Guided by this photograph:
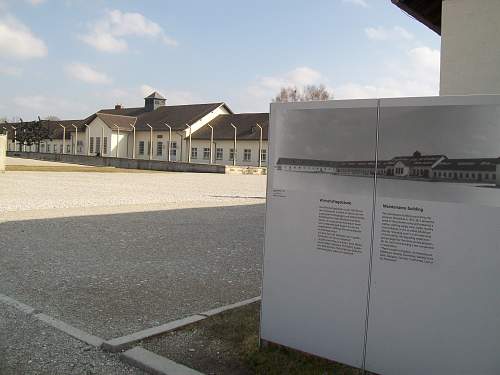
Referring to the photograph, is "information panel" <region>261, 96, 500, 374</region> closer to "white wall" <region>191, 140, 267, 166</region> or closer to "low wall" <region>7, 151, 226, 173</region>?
"low wall" <region>7, 151, 226, 173</region>

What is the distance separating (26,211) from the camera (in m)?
12.4

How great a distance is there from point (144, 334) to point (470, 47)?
21.9 ft

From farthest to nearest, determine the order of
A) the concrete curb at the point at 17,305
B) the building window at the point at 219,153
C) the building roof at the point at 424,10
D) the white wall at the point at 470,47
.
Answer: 1. the building window at the point at 219,153
2. the building roof at the point at 424,10
3. the white wall at the point at 470,47
4. the concrete curb at the point at 17,305

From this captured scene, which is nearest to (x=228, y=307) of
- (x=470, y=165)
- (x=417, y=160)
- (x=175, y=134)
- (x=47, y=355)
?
(x=47, y=355)

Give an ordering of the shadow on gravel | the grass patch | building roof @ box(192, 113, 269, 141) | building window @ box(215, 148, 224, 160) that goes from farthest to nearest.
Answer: building window @ box(215, 148, 224, 160)
building roof @ box(192, 113, 269, 141)
the shadow on gravel
the grass patch

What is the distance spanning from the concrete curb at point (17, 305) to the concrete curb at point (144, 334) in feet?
4.03

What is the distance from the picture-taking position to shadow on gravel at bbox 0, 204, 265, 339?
5012 millimetres

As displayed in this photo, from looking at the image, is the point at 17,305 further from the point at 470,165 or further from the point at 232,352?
the point at 470,165

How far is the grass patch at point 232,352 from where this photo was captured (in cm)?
365

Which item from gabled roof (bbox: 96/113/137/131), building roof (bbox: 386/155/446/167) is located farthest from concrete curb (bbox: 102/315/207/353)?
gabled roof (bbox: 96/113/137/131)

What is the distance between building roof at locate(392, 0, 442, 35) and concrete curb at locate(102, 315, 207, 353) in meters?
6.75

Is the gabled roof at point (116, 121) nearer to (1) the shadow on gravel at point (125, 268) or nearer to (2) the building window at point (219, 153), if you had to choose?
(2) the building window at point (219, 153)

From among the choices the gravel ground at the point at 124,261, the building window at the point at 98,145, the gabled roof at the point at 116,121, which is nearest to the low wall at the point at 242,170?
the gravel ground at the point at 124,261

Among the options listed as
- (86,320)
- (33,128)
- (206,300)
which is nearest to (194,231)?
(206,300)
